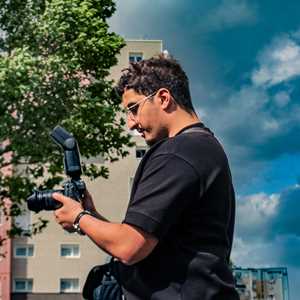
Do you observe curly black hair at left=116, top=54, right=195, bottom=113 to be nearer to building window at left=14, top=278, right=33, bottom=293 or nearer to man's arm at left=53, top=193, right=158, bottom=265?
man's arm at left=53, top=193, right=158, bottom=265

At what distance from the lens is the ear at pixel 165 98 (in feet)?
12.1

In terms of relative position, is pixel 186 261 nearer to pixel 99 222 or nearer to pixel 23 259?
pixel 99 222

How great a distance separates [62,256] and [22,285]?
141 inches

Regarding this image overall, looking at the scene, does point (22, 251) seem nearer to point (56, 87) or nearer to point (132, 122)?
point (56, 87)

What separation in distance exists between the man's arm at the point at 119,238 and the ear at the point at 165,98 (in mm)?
557

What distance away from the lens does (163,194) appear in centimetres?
347

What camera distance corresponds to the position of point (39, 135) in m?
27.9

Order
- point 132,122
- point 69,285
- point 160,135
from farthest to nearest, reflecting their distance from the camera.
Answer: point 69,285 → point 132,122 → point 160,135

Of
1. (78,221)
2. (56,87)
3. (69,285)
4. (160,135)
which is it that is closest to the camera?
(78,221)

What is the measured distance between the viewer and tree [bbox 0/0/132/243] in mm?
27359

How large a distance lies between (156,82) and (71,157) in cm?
49

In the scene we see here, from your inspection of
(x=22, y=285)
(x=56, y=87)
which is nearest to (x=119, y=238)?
(x=56, y=87)

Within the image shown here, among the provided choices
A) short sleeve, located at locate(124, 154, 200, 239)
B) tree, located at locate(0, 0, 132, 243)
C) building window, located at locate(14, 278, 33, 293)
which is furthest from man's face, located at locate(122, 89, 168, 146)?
building window, located at locate(14, 278, 33, 293)

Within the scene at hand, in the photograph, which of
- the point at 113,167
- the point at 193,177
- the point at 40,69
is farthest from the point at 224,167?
the point at 113,167
